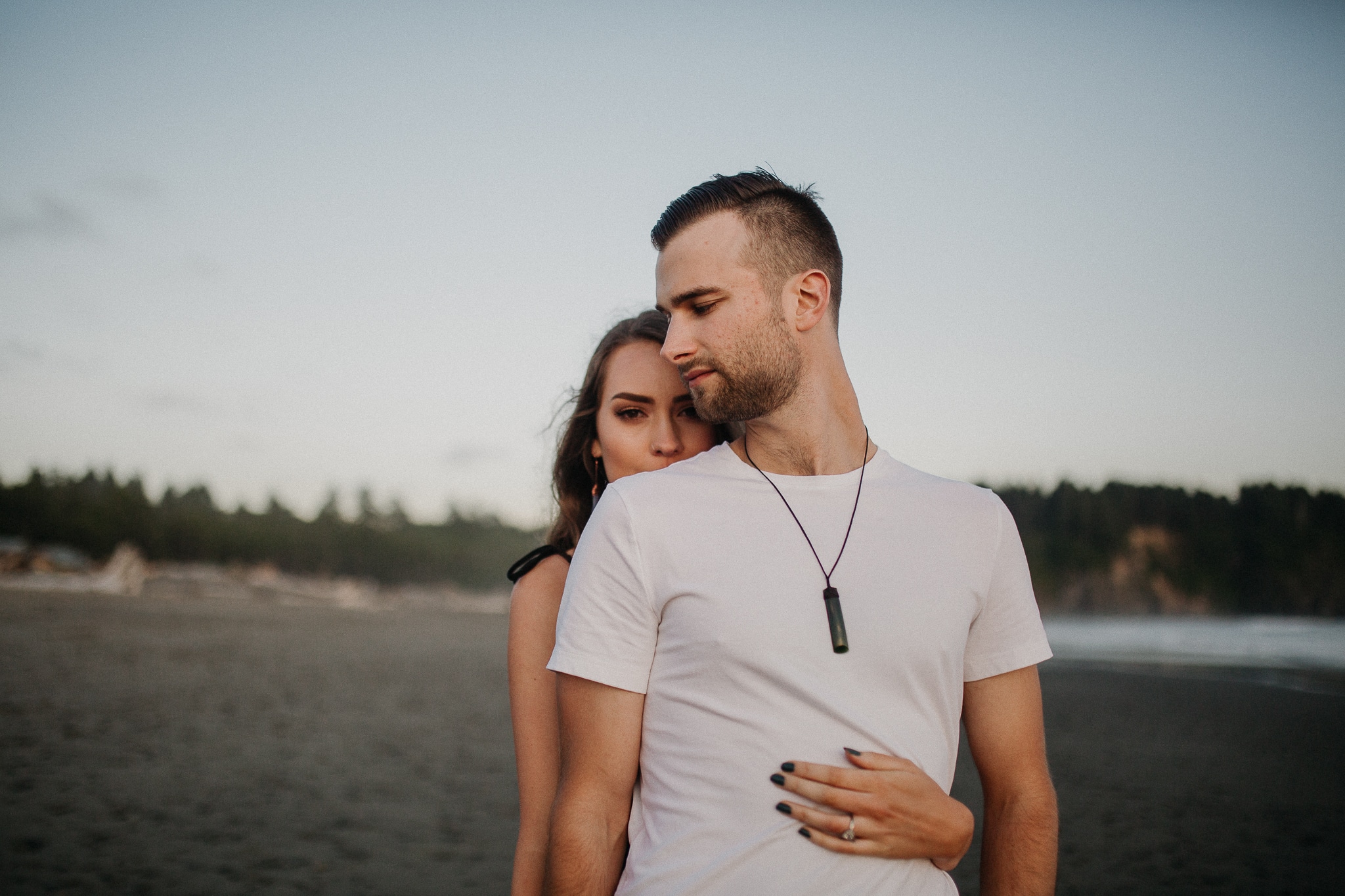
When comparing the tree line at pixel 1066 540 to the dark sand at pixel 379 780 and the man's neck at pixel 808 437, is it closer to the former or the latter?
the dark sand at pixel 379 780

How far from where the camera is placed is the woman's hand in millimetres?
1590

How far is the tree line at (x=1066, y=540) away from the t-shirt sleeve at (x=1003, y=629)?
4384 cm

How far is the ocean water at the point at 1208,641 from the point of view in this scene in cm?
2370

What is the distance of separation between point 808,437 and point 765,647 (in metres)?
0.56

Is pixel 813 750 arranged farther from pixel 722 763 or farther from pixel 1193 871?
pixel 1193 871

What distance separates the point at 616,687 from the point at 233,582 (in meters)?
58.1

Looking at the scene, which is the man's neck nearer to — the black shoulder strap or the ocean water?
the black shoulder strap

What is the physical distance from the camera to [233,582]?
172ft

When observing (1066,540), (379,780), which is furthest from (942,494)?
(1066,540)

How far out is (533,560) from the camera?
2332mm

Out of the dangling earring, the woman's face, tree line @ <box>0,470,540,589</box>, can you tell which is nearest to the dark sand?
the dangling earring

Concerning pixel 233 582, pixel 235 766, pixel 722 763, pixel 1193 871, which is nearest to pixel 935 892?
pixel 722 763

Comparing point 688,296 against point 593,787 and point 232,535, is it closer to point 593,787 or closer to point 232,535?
point 593,787

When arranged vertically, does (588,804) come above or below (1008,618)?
below
